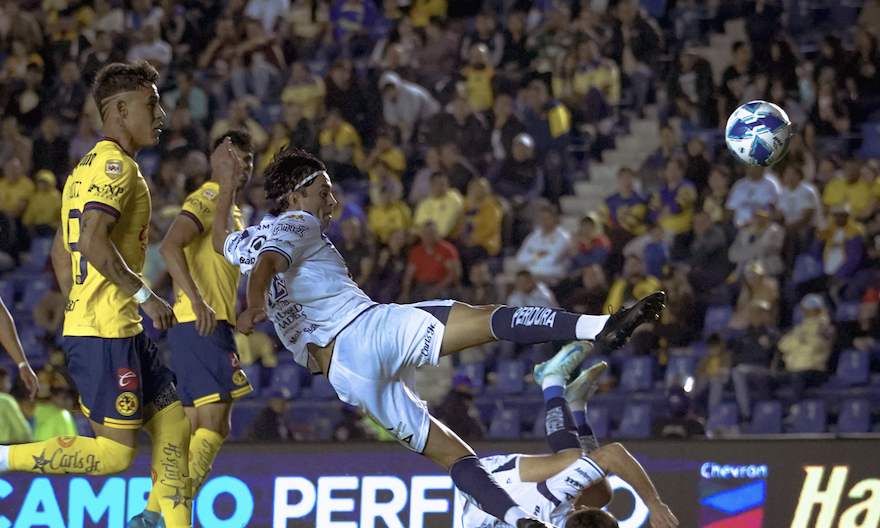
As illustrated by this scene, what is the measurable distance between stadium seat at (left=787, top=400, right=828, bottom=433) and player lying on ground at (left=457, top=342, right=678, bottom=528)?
3.88 m

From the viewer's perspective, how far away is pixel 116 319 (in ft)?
17.1

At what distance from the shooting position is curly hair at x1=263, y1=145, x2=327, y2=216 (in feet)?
18.1

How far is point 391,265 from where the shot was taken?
11859 millimetres

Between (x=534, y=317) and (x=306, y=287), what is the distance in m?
1.10

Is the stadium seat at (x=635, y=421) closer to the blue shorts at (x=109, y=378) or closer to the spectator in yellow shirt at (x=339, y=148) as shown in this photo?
the spectator in yellow shirt at (x=339, y=148)

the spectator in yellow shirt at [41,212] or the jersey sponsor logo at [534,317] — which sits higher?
the spectator in yellow shirt at [41,212]

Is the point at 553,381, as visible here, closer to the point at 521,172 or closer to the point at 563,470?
the point at 563,470

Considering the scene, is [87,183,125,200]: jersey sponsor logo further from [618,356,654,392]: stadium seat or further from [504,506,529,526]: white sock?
[618,356,654,392]: stadium seat

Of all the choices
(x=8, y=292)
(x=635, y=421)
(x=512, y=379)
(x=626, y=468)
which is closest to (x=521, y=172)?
(x=512, y=379)

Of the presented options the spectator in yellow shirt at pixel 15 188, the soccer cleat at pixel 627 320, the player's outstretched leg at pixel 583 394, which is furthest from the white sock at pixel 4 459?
the spectator in yellow shirt at pixel 15 188

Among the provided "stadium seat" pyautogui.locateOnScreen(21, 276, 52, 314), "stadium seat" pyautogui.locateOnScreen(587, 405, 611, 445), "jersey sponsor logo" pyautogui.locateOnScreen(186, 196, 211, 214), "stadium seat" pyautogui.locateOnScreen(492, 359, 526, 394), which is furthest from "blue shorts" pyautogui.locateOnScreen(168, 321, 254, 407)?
"stadium seat" pyautogui.locateOnScreen(21, 276, 52, 314)

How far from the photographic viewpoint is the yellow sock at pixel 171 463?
17.6 ft

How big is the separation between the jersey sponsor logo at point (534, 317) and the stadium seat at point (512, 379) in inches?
235

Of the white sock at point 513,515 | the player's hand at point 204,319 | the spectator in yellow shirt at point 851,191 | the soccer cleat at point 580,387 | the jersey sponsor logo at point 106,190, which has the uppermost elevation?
the spectator in yellow shirt at point 851,191
